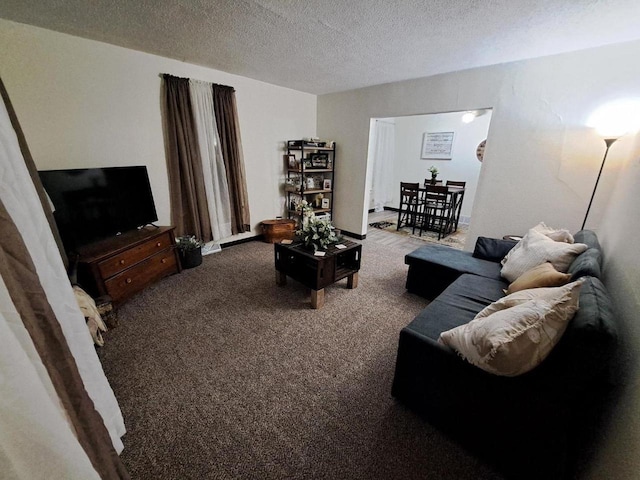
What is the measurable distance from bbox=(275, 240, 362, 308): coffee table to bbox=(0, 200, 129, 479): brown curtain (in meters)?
1.63

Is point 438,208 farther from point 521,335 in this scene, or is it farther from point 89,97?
point 89,97

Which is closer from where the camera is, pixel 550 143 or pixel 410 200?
pixel 550 143

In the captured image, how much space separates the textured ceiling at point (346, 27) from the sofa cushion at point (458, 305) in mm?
1921

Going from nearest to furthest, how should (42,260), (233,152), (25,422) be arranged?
(25,422), (42,260), (233,152)

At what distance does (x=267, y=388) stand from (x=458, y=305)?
134 centimetres

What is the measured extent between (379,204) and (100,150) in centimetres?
547

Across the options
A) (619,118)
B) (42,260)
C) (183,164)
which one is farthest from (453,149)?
(42,260)

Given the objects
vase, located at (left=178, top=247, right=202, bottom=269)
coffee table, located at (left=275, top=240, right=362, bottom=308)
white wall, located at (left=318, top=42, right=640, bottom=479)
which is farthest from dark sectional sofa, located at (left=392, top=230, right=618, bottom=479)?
vase, located at (left=178, top=247, right=202, bottom=269)

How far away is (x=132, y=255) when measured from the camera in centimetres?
238

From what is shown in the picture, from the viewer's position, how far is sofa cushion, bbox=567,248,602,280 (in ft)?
4.61

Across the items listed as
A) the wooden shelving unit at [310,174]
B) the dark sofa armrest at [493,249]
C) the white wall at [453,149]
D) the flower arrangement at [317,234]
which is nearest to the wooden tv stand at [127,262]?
the flower arrangement at [317,234]

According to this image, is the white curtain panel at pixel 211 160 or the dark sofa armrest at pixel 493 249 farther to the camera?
the white curtain panel at pixel 211 160

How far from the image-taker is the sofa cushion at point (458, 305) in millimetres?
1440

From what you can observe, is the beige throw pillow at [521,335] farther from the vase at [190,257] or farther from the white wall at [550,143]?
the vase at [190,257]
